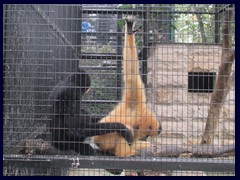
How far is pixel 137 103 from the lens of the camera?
4.47 m

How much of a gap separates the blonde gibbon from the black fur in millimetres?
185

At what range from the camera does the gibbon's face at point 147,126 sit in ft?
15.0

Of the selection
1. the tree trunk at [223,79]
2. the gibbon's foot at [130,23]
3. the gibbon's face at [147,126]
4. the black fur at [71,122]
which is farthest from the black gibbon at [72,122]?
the tree trunk at [223,79]

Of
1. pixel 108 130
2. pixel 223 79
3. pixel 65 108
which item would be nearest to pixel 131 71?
pixel 108 130

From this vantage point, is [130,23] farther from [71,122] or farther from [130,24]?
[71,122]

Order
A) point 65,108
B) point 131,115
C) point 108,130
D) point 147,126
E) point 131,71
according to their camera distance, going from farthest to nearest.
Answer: point 147,126 < point 131,115 < point 131,71 < point 65,108 < point 108,130

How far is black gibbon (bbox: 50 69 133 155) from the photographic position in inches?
159

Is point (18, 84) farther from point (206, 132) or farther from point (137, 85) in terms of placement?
point (206, 132)

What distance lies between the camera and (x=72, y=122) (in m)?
4.08

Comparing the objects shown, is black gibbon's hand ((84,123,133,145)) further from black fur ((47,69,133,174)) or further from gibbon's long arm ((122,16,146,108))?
gibbon's long arm ((122,16,146,108))

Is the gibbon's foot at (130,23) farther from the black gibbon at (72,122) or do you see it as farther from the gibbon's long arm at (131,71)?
the black gibbon at (72,122)

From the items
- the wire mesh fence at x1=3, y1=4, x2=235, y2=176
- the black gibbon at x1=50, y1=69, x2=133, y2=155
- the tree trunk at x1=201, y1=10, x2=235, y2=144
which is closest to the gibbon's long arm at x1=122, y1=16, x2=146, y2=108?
the wire mesh fence at x1=3, y1=4, x2=235, y2=176

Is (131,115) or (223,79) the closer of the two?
(131,115)

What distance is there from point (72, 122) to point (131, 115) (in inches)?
31.0
